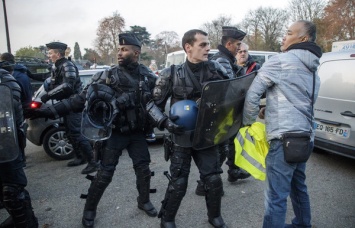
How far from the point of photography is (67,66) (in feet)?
14.0

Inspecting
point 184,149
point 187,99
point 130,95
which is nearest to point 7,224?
point 130,95

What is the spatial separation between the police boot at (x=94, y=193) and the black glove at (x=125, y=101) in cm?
70

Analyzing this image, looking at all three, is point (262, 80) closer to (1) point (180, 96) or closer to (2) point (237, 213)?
(1) point (180, 96)

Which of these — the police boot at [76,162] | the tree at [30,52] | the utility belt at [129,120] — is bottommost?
the police boot at [76,162]

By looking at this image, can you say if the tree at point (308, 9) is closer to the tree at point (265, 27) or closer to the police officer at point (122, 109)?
the tree at point (265, 27)

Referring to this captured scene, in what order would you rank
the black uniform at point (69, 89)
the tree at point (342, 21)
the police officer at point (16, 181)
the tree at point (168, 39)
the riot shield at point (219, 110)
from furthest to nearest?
the tree at point (168, 39) < the tree at point (342, 21) < the black uniform at point (69, 89) < the police officer at point (16, 181) < the riot shield at point (219, 110)

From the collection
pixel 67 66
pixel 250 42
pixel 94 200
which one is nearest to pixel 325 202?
pixel 94 200

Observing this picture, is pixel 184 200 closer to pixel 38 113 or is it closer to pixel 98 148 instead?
pixel 98 148

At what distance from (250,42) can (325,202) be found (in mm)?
39079

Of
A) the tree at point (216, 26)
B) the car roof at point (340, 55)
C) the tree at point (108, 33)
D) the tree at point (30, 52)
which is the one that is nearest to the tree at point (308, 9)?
the tree at point (216, 26)

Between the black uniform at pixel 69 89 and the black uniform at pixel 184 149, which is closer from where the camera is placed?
the black uniform at pixel 184 149

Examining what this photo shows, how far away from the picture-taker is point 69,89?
152 inches

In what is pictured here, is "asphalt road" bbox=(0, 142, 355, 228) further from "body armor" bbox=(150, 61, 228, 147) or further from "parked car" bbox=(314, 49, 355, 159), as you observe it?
"body armor" bbox=(150, 61, 228, 147)

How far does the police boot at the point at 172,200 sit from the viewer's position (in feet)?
8.66
